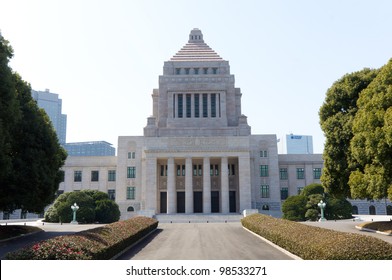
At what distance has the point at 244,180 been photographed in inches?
2334

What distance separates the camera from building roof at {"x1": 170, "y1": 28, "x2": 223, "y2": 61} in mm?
75562

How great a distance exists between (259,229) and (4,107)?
63.2ft

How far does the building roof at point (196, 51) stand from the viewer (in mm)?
75562

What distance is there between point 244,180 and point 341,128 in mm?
28312

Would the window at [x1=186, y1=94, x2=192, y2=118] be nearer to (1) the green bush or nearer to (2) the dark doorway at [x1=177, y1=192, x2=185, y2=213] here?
(2) the dark doorway at [x1=177, y1=192, x2=185, y2=213]

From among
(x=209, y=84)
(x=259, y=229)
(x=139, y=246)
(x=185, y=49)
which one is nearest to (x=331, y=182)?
(x=259, y=229)

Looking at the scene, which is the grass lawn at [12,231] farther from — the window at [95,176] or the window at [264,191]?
the window at [264,191]

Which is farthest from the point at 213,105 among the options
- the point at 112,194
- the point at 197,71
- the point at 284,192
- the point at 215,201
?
the point at 112,194

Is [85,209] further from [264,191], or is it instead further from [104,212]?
[264,191]

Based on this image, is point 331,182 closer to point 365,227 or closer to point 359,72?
point 365,227

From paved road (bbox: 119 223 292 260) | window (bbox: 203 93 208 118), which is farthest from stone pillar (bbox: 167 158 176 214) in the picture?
paved road (bbox: 119 223 292 260)

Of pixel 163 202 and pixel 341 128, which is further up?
pixel 341 128

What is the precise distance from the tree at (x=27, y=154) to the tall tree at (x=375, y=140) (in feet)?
77.3

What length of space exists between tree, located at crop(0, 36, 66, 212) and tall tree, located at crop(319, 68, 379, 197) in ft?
77.0
